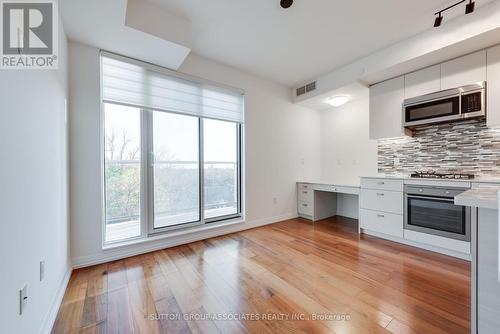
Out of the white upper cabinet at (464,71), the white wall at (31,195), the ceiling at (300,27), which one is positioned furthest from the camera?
the white upper cabinet at (464,71)

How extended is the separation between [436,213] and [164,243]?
3.50 metres

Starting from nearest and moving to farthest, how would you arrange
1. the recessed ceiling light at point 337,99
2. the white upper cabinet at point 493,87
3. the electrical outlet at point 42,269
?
the electrical outlet at point 42,269 → the white upper cabinet at point 493,87 → the recessed ceiling light at point 337,99

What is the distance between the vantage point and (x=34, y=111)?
4.21 ft

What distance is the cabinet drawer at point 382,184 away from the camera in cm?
283

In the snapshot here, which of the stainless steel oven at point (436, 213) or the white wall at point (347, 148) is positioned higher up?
the white wall at point (347, 148)

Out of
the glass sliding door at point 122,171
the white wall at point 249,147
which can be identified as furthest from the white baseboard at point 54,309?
the glass sliding door at point 122,171

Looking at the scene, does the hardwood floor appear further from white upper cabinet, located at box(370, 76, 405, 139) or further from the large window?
white upper cabinet, located at box(370, 76, 405, 139)

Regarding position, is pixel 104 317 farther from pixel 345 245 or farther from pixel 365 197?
pixel 365 197

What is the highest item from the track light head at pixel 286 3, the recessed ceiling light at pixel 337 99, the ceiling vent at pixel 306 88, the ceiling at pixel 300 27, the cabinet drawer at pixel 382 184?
the ceiling at pixel 300 27

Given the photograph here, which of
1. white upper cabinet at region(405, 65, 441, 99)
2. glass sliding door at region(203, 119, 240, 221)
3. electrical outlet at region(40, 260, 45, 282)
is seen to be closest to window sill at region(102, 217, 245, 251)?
glass sliding door at region(203, 119, 240, 221)

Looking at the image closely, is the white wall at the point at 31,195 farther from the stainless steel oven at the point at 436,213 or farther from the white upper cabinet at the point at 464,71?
the white upper cabinet at the point at 464,71

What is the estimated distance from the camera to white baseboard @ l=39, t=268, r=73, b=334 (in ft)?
4.39

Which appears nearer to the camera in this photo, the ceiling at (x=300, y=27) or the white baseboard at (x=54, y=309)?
the white baseboard at (x=54, y=309)

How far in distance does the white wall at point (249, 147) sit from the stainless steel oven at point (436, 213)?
6.50 ft
